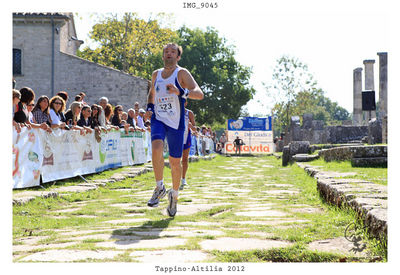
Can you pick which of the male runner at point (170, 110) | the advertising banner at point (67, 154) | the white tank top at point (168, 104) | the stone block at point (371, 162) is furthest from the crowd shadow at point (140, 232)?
the stone block at point (371, 162)

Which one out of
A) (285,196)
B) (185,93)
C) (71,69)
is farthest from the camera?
(71,69)

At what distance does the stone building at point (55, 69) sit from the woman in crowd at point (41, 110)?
17.3 m

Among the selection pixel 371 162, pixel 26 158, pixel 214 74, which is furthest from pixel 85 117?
pixel 214 74

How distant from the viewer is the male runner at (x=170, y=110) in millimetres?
4797

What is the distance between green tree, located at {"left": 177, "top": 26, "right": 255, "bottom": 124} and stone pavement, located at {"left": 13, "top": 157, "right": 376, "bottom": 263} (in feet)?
114

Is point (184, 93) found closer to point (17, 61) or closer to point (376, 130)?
point (376, 130)

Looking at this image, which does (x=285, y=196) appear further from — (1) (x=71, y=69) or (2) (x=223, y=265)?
(1) (x=71, y=69)

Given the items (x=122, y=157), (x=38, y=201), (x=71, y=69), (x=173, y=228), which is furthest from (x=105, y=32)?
(x=173, y=228)

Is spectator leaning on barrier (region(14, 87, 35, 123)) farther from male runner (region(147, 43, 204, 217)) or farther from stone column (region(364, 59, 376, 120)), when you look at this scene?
stone column (region(364, 59, 376, 120))

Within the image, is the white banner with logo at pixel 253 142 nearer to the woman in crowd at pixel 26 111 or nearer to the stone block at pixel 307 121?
the stone block at pixel 307 121

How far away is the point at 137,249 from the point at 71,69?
23625 mm

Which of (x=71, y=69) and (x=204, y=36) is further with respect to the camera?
(x=204, y=36)

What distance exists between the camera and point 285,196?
22.2 ft

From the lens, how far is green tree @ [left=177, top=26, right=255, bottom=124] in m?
42.2
